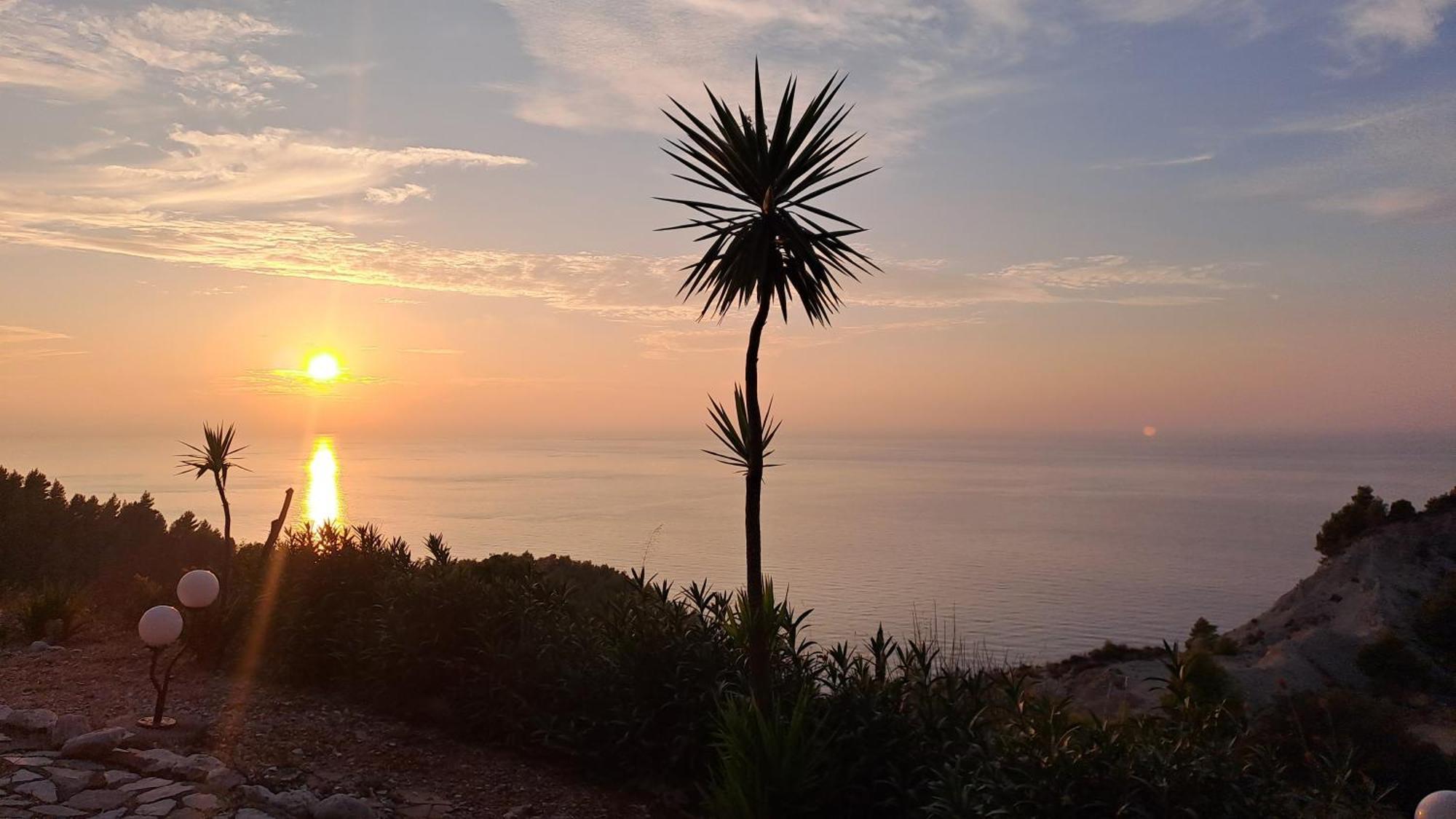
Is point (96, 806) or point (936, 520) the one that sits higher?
point (96, 806)

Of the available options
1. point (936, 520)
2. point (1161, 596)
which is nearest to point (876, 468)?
point (936, 520)

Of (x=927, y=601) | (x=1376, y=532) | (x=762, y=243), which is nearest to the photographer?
(x=762, y=243)

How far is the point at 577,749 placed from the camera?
276 inches

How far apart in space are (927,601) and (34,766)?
34.3 m

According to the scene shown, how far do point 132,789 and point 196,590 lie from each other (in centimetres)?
272

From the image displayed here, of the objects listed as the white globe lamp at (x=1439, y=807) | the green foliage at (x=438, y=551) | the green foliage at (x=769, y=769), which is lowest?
the green foliage at (x=769, y=769)

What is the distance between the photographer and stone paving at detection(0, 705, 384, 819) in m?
5.34

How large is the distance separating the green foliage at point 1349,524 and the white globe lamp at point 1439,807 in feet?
144

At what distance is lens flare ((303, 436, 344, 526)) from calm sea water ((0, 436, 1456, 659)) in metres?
0.64

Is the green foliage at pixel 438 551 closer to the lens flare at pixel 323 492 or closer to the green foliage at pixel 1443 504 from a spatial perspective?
the lens flare at pixel 323 492

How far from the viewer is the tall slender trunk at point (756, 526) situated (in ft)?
18.4

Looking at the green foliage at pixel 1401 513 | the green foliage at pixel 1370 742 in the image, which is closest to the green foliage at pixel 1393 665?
the green foliage at pixel 1370 742

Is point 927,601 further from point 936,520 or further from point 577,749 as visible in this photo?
point 936,520

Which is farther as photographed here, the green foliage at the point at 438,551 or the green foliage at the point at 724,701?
the green foliage at the point at 438,551
